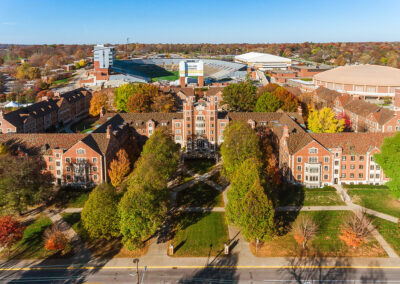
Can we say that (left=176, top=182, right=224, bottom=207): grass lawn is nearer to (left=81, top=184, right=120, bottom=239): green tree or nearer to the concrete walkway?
(left=81, top=184, right=120, bottom=239): green tree

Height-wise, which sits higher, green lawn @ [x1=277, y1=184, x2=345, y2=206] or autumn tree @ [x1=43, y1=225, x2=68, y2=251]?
green lawn @ [x1=277, y1=184, x2=345, y2=206]

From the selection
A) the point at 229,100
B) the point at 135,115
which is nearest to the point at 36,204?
the point at 135,115

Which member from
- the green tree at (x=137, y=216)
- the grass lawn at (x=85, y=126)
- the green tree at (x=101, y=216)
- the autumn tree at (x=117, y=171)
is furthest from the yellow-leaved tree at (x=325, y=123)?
the grass lawn at (x=85, y=126)

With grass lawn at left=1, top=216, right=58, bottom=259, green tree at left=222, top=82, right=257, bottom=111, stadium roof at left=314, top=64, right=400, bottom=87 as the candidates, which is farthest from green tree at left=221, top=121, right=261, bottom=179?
stadium roof at left=314, top=64, right=400, bottom=87

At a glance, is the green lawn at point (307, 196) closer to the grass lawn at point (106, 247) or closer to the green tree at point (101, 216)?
the grass lawn at point (106, 247)

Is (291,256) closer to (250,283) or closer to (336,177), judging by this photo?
(250,283)

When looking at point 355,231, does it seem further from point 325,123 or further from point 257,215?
point 325,123
